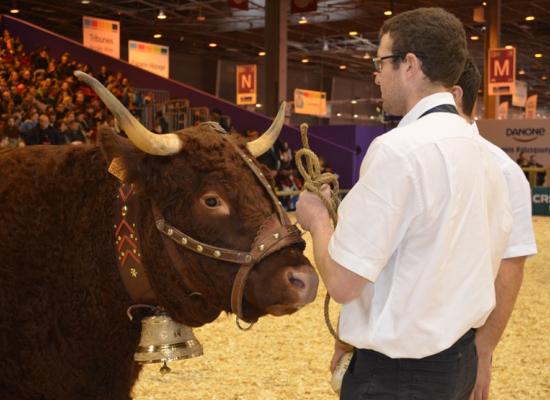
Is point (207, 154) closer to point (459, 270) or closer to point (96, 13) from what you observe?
point (459, 270)

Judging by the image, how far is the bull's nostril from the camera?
2057 millimetres

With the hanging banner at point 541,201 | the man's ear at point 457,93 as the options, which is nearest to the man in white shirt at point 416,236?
the man's ear at point 457,93

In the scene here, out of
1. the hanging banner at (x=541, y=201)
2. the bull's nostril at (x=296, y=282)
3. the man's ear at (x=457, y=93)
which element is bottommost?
the hanging banner at (x=541, y=201)

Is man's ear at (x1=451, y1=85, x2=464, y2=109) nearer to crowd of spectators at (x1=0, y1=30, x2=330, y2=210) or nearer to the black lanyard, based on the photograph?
the black lanyard

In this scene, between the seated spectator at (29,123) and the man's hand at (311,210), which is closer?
the man's hand at (311,210)

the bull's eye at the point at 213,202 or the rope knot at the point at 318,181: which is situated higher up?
the rope knot at the point at 318,181

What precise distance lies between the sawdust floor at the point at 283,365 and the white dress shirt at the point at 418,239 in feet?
9.81

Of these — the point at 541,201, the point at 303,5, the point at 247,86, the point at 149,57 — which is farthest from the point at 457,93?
the point at 247,86

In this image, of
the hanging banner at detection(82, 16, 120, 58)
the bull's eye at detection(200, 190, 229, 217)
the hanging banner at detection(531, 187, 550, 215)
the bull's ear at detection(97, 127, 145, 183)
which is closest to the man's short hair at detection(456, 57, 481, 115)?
the bull's eye at detection(200, 190, 229, 217)

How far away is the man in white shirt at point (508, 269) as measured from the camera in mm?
2283

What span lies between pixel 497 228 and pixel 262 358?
373cm

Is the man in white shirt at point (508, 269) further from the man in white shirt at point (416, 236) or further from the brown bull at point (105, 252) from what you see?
the brown bull at point (105, 252)

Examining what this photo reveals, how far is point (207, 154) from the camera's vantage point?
7.59ft

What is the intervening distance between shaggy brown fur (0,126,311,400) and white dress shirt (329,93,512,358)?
1.66 ft
